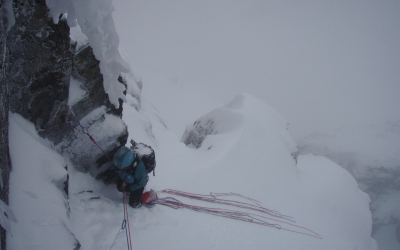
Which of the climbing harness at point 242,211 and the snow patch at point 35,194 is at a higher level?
the snow patch at point 35,194

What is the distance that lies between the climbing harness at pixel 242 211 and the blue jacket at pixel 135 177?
76 cm

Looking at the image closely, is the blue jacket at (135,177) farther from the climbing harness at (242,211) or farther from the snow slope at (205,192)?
the climbing harness at (242,211)

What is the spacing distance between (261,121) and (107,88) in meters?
11.5

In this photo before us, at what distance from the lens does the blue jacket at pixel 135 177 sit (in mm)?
4016

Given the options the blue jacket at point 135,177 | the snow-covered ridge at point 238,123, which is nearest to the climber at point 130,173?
the blue jacket at point 135,177

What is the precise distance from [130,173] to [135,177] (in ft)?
0.48

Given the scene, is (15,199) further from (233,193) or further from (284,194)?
(284,194)

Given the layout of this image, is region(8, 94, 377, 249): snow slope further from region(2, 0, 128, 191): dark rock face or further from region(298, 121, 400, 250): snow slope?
region(298, 121, 400, 250): snow slope

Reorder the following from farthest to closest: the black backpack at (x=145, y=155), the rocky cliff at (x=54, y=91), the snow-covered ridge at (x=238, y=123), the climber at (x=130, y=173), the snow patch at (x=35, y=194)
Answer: the snow-covered ridge at (x=238, y=123) < the black backpack at (x=145, y=155) < the climber at (x=130, y=173) < the rocky cliff at (x=54, y=91) < the snow patch at (x=35, y=194)

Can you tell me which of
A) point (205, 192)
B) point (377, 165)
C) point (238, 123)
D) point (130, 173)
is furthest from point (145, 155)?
point (377, 165)

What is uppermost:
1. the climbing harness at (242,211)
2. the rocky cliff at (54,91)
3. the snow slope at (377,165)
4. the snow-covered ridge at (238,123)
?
the rocky cliff at (54,91)

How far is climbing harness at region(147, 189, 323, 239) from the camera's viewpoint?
529 cm

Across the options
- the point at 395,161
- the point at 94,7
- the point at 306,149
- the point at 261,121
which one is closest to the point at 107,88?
the point at 94,7

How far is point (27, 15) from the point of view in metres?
2.55
